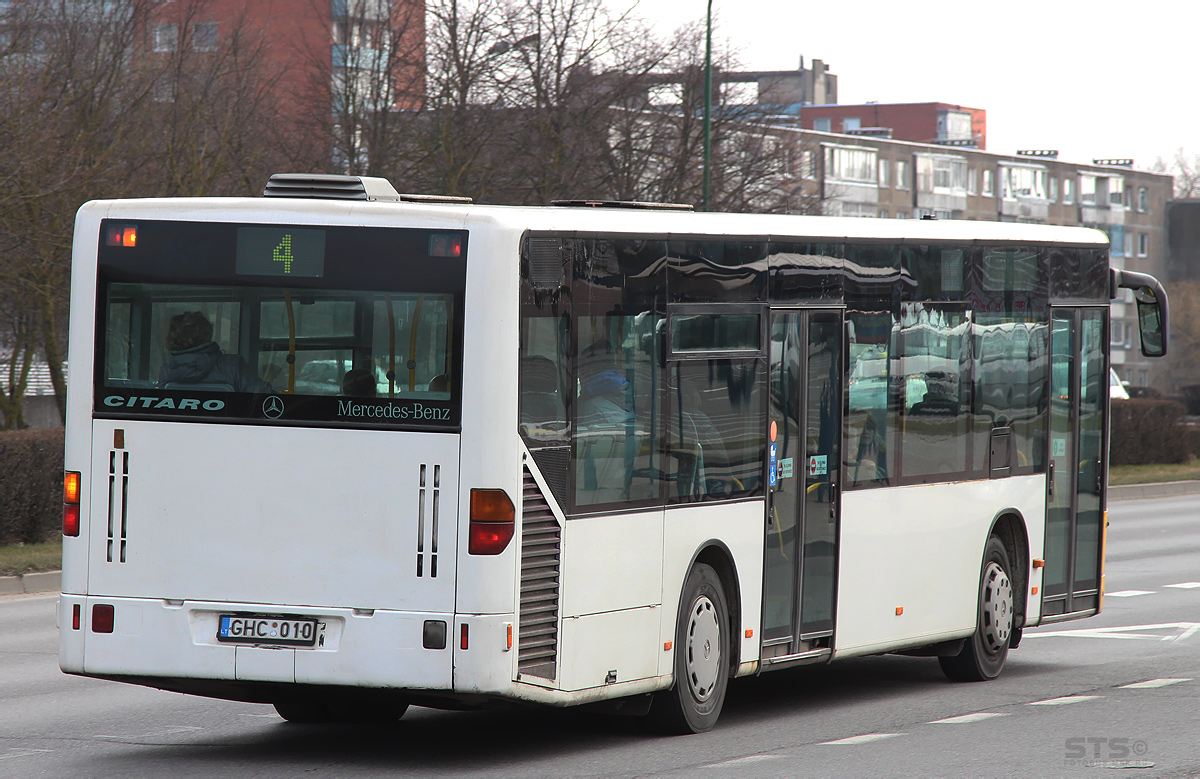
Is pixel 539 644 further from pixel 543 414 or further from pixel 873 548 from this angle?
pixel 873 548

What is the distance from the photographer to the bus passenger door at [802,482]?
939 cm

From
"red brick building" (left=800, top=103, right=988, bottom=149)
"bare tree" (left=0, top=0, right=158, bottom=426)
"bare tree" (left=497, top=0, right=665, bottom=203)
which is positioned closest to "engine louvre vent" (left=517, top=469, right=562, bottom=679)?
"bare tree" (left=0, top=0, right=158, bottom=426)

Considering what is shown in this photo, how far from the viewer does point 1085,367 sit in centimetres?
1226

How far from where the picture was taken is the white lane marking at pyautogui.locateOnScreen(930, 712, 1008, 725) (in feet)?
30.9

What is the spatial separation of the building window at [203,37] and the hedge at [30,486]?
16.3 metres

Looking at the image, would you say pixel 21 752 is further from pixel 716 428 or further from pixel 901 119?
pixel 901 119

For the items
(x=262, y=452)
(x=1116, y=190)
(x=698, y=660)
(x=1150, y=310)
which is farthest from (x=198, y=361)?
(x=1116, y=190)

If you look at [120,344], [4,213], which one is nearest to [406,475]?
[120,344]

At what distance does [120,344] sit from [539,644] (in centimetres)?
238

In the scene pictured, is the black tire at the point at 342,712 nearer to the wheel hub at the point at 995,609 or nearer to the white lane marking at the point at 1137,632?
the wheel hub at the point at 995,609

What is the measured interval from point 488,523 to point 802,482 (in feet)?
8.78

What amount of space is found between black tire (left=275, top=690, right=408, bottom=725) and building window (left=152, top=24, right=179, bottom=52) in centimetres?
2543

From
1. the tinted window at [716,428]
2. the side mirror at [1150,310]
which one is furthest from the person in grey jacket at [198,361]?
the side mirror at [1150,310]

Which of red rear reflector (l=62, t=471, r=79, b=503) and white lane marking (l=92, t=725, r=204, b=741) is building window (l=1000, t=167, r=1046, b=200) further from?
red rear reflector (l=62, t=471, r=79, b=503)
